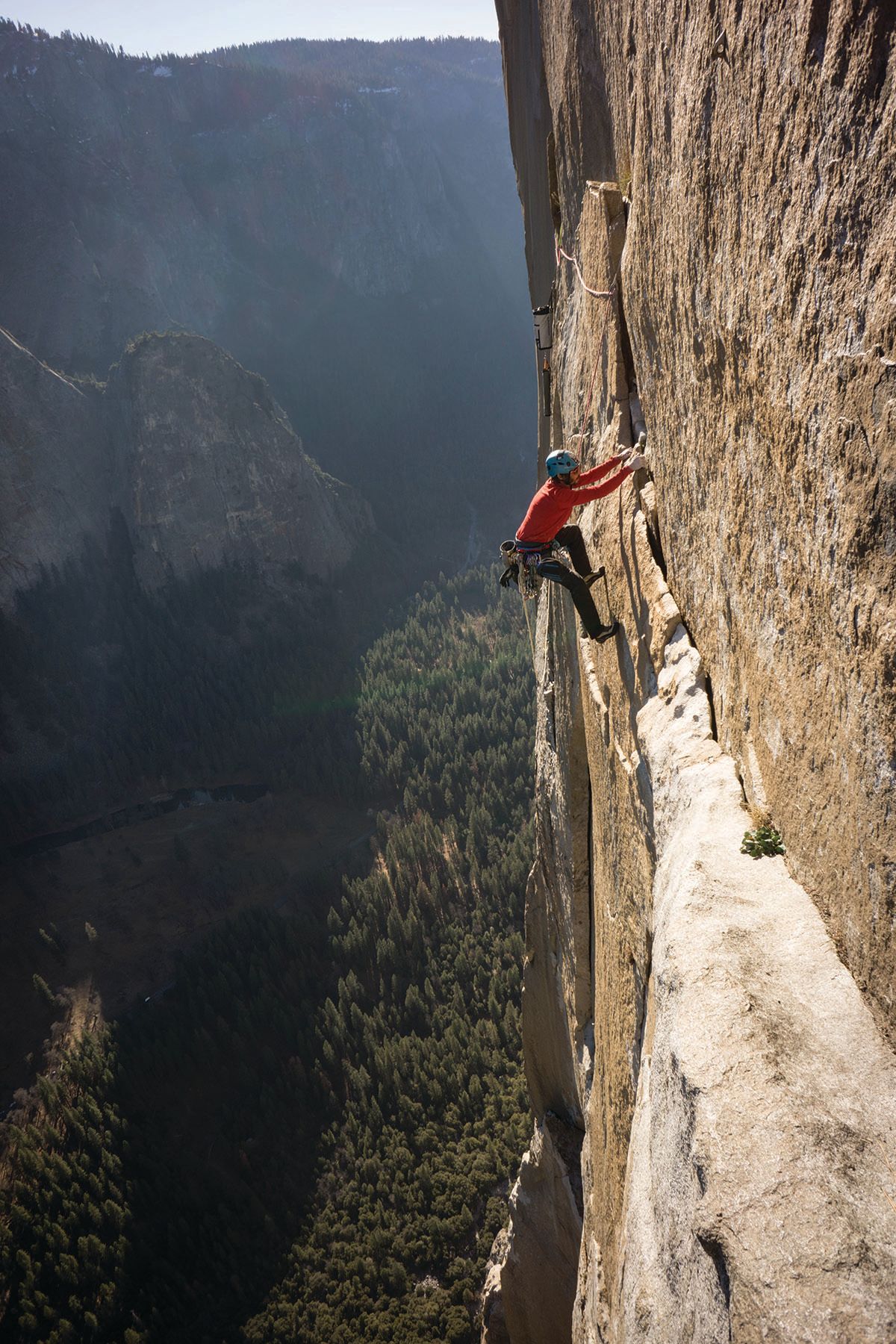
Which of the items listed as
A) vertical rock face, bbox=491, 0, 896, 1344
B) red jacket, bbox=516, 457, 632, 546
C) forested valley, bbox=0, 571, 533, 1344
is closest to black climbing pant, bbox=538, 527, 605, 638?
red jacket, bbox=516, 457, 632, 546

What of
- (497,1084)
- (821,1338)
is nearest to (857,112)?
(821,1338)

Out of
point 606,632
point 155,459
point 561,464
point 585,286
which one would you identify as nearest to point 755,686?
point 606,632

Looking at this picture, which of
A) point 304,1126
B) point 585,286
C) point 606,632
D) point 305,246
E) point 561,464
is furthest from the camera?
point 305,246

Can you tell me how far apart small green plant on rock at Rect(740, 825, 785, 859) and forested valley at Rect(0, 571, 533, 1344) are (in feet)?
60.7

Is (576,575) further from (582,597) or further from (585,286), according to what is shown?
(585,286)

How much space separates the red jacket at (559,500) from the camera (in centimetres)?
624

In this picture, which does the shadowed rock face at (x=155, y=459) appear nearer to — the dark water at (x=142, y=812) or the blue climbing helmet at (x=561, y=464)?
the dark water at (x=142, y=812)

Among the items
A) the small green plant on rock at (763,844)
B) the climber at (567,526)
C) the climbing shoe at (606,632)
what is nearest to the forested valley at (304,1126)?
the climbing shoe at (606,632)

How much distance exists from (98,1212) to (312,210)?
94977 mm

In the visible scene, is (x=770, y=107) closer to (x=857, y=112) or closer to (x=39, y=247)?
(x=857, y=112)

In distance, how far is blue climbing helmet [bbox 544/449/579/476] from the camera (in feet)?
20.9

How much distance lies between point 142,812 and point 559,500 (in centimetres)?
3525

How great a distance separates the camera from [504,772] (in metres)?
34.1

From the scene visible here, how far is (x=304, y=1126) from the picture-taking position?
22422mm
